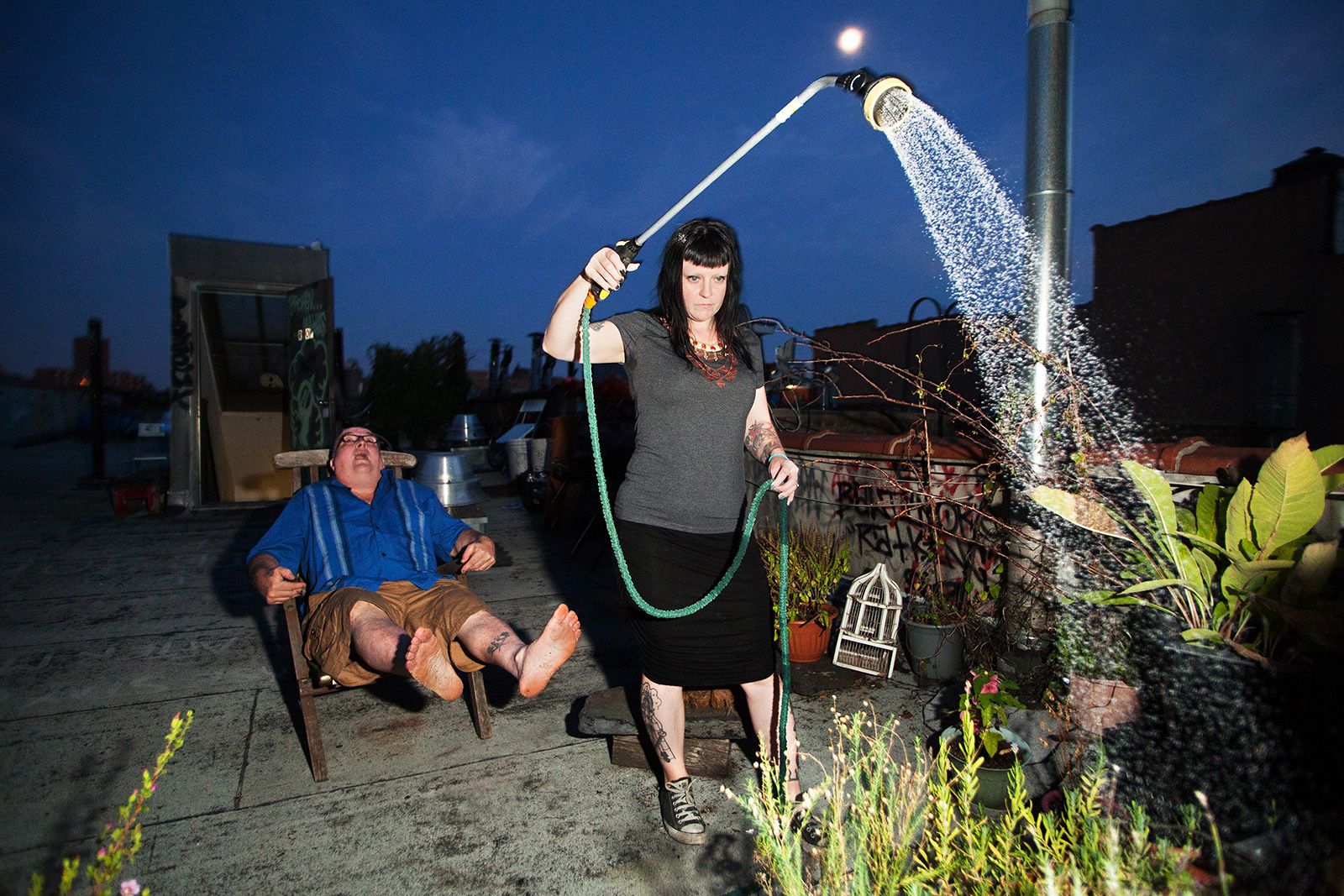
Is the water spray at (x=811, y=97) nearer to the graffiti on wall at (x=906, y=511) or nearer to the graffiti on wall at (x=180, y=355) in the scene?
the graffiti on wall at (x=906, y=511)

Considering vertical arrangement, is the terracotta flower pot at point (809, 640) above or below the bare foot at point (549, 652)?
below

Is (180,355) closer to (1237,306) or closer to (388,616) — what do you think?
(388,616)

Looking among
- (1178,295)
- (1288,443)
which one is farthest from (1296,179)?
(1288,443)

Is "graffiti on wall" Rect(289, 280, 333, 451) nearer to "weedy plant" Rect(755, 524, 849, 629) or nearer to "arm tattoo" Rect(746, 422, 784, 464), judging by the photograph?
"weedy plant" Rect(755, 524, 849, 629)

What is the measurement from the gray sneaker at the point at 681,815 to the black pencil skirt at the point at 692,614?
0.35 metres

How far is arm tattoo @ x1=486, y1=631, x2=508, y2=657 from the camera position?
9.20 ft

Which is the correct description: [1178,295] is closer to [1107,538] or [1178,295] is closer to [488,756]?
[1107,538]

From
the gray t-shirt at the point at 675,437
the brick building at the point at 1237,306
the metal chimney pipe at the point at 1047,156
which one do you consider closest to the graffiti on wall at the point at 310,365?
the gray t-shirt at the point at 675,437

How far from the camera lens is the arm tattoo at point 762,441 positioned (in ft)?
8.34

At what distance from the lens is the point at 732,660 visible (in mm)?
2414

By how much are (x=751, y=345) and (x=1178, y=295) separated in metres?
12.9

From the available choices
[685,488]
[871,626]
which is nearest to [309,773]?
[685,488]

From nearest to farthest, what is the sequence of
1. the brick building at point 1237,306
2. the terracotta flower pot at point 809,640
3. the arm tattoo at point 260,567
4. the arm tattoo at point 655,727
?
the arm tattoo at point 655,727, the arm tattoo at point 260,567, the terracotta flower pot at point 809,640, the brick building at point 1237,306

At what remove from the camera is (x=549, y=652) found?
2453 millimetres
